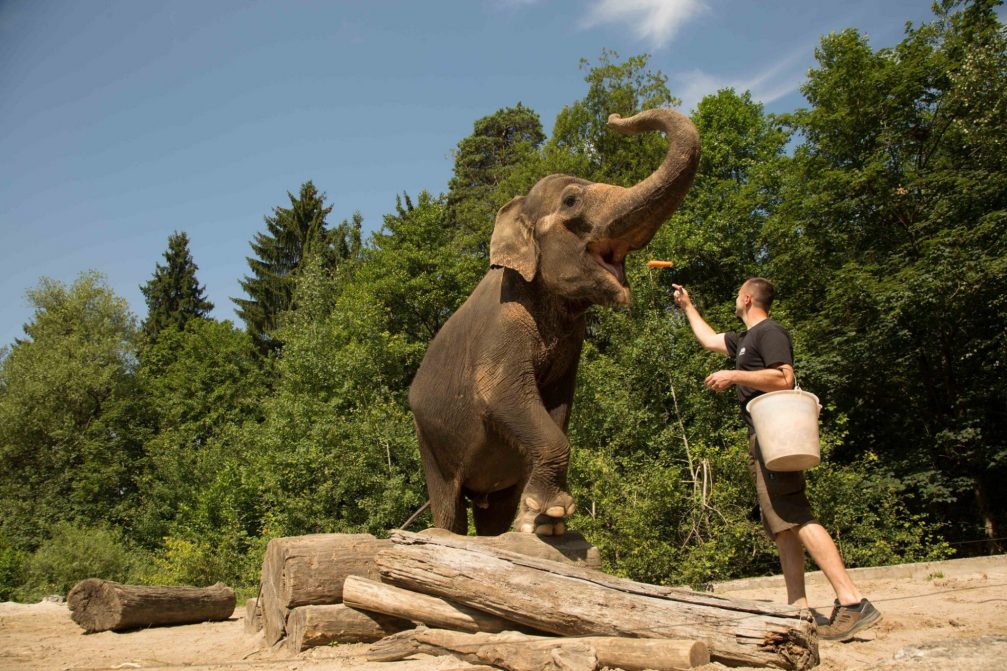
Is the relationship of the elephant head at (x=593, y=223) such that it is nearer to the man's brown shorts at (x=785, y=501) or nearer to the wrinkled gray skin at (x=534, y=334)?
the wrinkled gray skin at (x=534, y=334)

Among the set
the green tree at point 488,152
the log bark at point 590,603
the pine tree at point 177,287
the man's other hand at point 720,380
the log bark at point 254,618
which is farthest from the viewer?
the pine tree at point 177,287

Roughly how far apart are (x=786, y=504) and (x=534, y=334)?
191cm

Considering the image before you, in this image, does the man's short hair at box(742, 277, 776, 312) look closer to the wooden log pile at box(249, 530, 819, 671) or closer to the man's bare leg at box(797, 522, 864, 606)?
the man's bare leg at box(797, 522, 864, 606)

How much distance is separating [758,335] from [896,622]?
6.88 ft

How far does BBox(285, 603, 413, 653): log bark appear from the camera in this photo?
201 inches

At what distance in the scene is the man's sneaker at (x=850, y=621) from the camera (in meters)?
4.12

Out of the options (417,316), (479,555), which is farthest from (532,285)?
(417,316)

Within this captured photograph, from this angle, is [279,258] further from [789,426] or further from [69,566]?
[789,426]

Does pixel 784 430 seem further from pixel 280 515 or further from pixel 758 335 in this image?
pixel 280 515

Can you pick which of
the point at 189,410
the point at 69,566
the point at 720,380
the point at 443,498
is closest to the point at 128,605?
the point at 443,498

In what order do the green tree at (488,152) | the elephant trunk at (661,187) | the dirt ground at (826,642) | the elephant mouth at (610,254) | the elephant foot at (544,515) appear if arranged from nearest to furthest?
the dirt ground at (826,642) < the elephant trunk at (661,187) < the elephant foot at (544,515) < the elephant mouth at (610,254) < the green tree at (488,152)

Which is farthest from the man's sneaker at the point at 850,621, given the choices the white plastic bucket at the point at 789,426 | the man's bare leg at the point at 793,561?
the white plastic bucket at the point at 789,426

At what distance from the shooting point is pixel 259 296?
36750mm

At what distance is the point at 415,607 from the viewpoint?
465 centimetres
